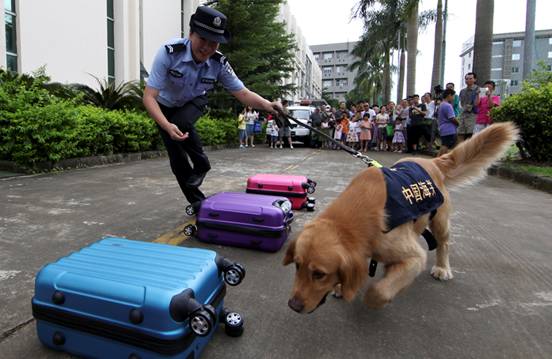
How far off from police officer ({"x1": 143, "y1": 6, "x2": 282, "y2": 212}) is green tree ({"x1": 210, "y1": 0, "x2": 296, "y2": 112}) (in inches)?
655

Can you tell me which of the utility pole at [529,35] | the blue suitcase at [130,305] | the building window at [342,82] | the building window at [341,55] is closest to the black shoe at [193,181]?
the blue suitcase at [130,305]

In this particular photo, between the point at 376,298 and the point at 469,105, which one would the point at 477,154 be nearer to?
the point at 376,298

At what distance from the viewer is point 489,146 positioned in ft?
10.8

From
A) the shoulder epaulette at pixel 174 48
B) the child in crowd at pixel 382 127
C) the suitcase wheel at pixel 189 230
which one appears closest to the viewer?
the shoulder epaulette at pixel 174 48

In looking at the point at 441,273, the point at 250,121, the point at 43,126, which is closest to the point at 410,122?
the point at 250,121

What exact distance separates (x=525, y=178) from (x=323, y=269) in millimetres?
8429

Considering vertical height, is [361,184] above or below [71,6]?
below

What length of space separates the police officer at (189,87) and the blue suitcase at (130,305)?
1.57 metres

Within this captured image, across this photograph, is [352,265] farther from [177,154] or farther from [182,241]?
[177,154]

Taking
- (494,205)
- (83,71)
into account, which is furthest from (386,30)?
(494,205)

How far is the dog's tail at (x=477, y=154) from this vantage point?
129 inches

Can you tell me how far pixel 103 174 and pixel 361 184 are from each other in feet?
21.7

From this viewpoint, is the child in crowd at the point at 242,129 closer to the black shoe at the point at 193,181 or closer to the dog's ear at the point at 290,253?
the black shoe at the point at 193,181

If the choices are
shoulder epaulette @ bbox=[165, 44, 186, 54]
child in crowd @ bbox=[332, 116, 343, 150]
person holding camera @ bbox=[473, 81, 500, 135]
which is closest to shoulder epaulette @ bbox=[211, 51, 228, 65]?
shoulder epaulette @ bbox=[165, 44, 186, 54]
